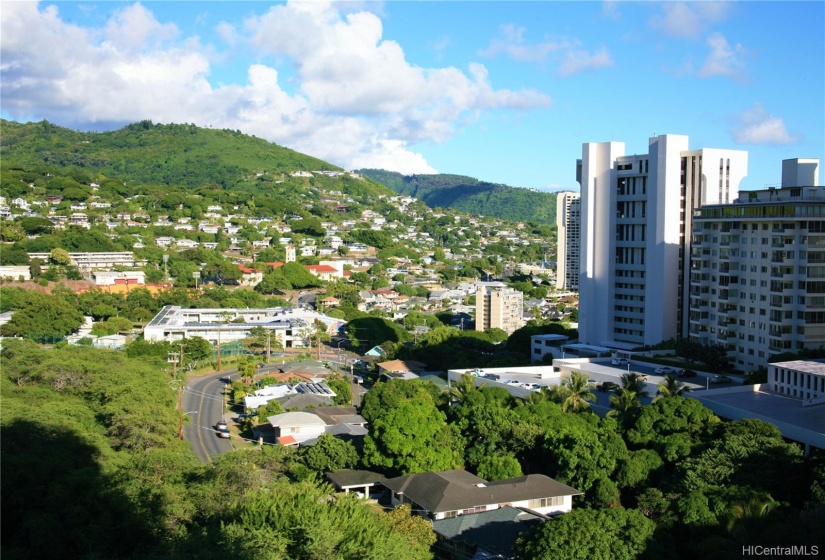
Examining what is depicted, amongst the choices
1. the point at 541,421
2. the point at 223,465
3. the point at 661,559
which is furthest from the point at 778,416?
the point at 223,465

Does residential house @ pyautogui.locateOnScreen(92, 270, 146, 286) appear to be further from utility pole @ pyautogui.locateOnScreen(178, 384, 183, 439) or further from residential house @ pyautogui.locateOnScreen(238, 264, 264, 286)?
utility pole @ pyautogui.locateOnScreen(178, 384, 183, 439)

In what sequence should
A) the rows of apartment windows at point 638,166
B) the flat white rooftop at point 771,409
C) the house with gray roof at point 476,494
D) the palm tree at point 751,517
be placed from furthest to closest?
the rows of apartment windows at point 638,166
the flat white rooftop at point 771,409
the house with gray roof at point 476,494
the palm tree at point 751,517

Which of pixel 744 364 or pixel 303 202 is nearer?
pixel 744 364

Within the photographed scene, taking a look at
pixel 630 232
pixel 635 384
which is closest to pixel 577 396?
pixel 635 384

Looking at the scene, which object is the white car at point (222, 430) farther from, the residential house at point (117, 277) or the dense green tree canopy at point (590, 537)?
the residential house at point (117, 277)

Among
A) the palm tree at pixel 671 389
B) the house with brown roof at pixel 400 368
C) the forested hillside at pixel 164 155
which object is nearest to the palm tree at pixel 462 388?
the palm tree at pixel 671 389

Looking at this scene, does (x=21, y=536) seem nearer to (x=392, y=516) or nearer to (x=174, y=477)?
(x=174, y=477)
